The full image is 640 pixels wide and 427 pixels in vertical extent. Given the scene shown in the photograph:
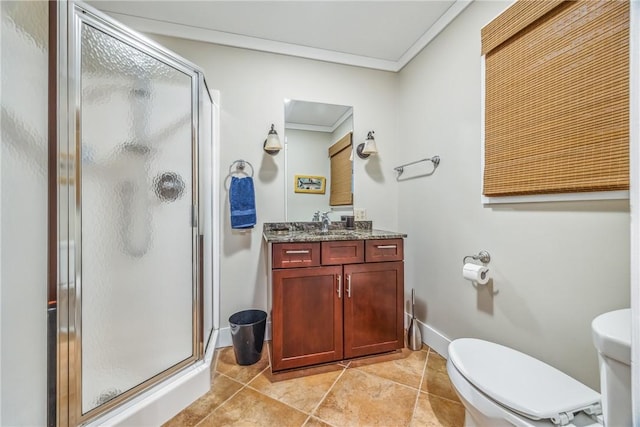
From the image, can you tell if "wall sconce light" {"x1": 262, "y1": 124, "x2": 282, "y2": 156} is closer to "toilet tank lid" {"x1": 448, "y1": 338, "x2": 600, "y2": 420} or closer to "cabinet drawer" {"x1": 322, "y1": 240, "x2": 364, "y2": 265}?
"cabinet drawer" {"x1": 322, "y1": 240, "x2": 364, "y2": 265}

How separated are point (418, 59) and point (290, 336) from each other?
2.32 meters

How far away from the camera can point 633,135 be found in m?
0.54

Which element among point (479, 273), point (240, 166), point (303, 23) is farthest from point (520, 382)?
point (303, 23)

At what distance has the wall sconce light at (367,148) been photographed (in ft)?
7.35

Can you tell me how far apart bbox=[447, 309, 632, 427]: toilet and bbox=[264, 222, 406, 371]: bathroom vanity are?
24.6 inches

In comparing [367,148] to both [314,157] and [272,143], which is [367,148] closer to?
[314,157]

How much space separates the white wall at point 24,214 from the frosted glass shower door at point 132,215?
12cm

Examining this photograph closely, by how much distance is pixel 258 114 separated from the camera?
211cm

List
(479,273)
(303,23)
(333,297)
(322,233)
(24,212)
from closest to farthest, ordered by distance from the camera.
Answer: (24,212)
(479,273)
(333,297)
(303,23)
(322,233)

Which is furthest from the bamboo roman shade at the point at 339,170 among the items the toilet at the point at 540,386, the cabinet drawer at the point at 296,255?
the toilet at the point at 540,386

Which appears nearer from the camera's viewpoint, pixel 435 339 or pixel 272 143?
pixel 435 339

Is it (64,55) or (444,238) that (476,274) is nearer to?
(444,238)

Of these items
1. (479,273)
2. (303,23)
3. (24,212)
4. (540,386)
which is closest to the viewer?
(24,212)

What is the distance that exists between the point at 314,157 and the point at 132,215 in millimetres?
1423
